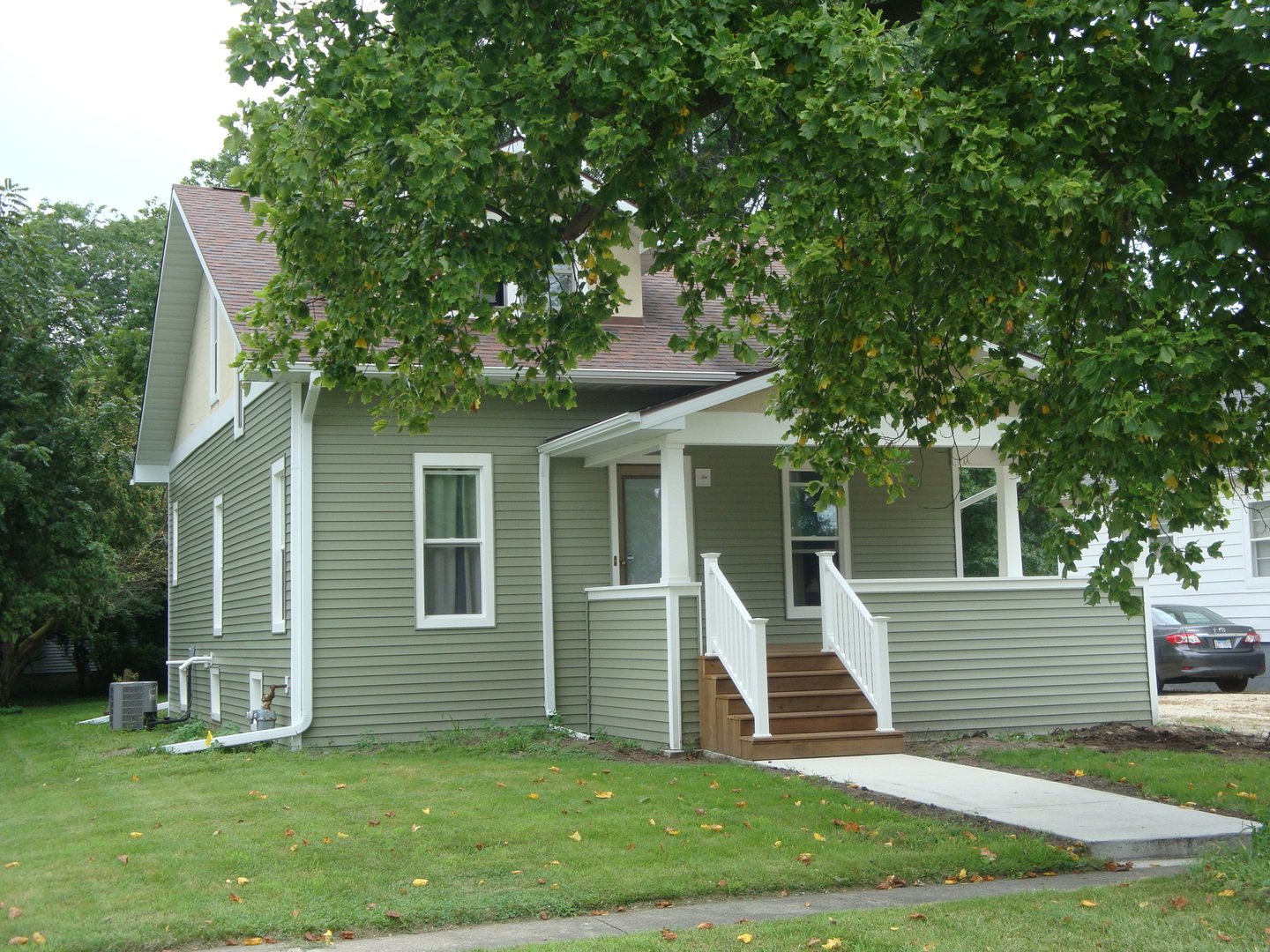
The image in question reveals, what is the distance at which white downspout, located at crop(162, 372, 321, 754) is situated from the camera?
1334 centimetres

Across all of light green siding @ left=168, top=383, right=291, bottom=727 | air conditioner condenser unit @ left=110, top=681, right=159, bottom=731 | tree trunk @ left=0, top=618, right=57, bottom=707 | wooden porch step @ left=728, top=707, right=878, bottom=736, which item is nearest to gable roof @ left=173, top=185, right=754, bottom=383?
light green siding @ left=168, top=383, right=291, bottom=727

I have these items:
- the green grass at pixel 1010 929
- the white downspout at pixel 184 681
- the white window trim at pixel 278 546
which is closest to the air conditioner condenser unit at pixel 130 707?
the white downspout at pixel 184 681

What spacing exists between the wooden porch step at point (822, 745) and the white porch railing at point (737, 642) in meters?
0.12

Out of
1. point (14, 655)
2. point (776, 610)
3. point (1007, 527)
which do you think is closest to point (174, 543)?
point (14, 655)

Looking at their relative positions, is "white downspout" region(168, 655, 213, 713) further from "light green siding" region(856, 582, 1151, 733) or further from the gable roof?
"light green siding" region(856, 582, 1151, 733)

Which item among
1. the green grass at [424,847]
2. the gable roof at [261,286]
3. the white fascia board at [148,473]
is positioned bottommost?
the green grass at [424,847]

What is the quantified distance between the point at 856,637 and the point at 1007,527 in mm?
3225

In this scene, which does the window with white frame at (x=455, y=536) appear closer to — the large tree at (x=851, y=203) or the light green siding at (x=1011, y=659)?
the large tree at (x=851, y=203)

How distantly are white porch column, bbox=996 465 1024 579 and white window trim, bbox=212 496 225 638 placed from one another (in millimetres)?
10199

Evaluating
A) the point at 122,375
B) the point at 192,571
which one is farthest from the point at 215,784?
the point at 122,375

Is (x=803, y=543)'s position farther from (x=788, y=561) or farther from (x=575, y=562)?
(x=575, y=562)

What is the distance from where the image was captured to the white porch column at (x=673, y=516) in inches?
495

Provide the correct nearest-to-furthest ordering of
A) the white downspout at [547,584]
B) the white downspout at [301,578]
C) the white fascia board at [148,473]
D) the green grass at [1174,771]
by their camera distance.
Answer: the green grass at [1174,771] < the white downspout at [301,578] < the white downspout at [547,584] < the white fascia board at [148,473]

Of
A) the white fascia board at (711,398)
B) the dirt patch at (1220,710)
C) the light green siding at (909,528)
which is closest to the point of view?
the white fascia board at (711,398)
